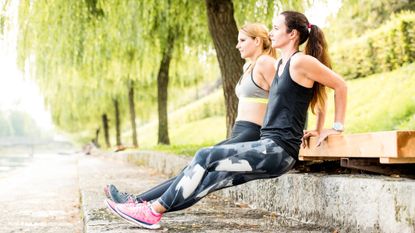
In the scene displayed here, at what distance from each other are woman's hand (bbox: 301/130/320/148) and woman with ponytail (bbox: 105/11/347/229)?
11 cm

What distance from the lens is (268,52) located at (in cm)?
385

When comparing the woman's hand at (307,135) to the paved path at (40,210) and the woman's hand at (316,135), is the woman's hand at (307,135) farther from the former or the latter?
the paved path at (40,210)

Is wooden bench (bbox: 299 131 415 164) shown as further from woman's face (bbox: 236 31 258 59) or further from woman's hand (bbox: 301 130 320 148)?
woman's face (bbox: 236 31 258 59)

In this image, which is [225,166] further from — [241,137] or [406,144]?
[406,144]

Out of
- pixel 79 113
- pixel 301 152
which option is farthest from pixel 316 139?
pixel 79 113

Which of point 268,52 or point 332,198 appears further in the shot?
point 268,52

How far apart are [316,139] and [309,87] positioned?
0.38m

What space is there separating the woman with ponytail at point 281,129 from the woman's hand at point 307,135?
0.35 feet

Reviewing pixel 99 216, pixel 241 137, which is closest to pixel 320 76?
pixel 241 137

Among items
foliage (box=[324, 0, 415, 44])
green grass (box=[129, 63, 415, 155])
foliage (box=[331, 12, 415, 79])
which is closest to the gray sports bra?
green grass (box=[129, 63, 415, 155])

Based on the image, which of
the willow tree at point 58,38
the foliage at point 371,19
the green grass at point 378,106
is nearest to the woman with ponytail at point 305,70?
the willow tree at point 58,38

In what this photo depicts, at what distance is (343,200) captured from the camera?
10.2 feet

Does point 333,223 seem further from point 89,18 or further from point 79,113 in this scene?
point 79,113

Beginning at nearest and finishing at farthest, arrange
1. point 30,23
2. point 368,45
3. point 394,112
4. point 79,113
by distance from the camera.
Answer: point 30,23, point 394,112, point 368,45, point 79,113
